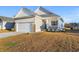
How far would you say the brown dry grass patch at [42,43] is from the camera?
376 centimetres

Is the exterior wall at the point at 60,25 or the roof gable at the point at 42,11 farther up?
the roof gable at the point at 42,11

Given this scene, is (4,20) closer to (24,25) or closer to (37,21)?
(24,25)

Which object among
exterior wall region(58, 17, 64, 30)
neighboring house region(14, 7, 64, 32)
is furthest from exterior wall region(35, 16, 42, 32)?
exterior wall region(58, 17, 64, 30)

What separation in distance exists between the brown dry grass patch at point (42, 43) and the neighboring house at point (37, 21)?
4.9 inches

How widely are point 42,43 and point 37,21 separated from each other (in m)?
0.36

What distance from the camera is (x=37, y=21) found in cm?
384

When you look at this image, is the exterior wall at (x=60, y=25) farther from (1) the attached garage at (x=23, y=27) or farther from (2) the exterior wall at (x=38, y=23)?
(1) the attached garage at (x=23, y=27)

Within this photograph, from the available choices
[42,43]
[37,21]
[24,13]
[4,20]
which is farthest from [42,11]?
[4,20]

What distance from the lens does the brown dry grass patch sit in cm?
376

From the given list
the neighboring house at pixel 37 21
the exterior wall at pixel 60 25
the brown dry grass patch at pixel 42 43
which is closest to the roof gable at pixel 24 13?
the neighboring house at pixel 37 21
